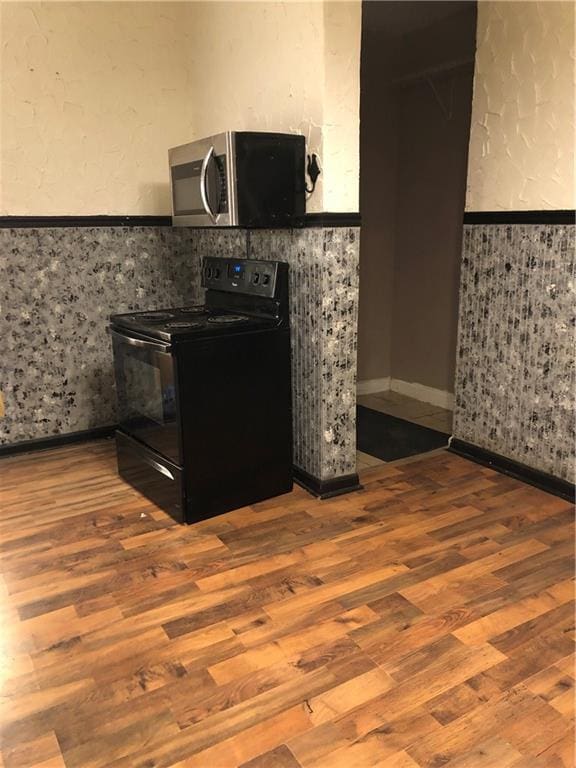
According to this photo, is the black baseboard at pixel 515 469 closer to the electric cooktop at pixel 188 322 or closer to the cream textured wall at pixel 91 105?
the electric cooktop at pixel 188 322

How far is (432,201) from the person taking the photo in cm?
379

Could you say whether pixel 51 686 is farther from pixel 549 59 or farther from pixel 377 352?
pixel 377 352

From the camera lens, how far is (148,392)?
2.49m

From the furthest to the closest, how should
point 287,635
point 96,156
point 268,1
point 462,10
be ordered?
point 462,10 < point 96,156 < point 268,1 < point 287,635

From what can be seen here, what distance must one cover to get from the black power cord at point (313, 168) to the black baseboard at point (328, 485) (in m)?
1.16

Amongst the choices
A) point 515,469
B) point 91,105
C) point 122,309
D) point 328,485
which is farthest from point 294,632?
point 91,105

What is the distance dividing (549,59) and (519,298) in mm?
917

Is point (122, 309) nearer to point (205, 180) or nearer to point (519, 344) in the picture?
point (205, 180)

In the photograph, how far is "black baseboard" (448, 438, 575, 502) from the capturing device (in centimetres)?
251

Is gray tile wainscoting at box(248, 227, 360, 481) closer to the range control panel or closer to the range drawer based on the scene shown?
the range control panel

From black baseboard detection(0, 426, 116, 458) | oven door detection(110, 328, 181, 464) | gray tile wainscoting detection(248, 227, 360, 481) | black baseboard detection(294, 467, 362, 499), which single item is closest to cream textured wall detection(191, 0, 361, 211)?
gray tile wainscoting detection(248, 227, 360, 481)

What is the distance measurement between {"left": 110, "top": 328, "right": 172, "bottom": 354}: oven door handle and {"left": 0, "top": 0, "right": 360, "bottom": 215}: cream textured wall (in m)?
0.79

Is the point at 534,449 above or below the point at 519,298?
below

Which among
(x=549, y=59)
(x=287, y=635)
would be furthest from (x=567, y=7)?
(x=287, y=635)
